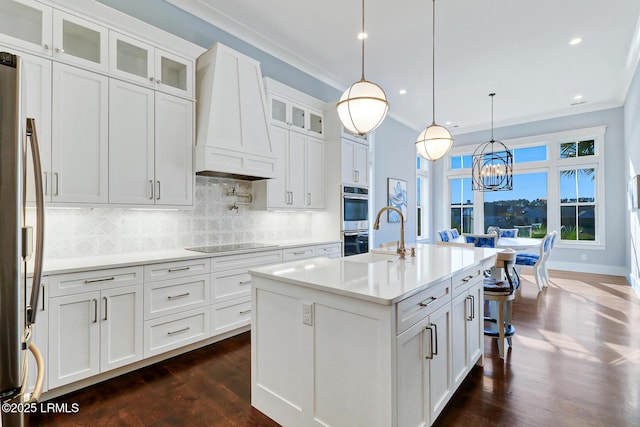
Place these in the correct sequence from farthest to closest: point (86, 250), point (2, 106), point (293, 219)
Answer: point (293, 219) → point (86, 250) → point (2, 106)

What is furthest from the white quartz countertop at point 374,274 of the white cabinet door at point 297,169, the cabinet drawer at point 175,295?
the white cabinet door at point 297,169

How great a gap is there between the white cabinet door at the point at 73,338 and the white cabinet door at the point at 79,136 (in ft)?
2.56

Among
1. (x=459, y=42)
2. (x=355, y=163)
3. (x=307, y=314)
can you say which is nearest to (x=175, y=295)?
(x=307, y=314)

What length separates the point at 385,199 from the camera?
6355 millimetres

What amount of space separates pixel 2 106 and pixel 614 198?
8.50m

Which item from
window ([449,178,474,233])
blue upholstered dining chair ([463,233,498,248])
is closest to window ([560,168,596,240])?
window ([449,178,474,233])

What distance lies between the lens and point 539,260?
Result: 4.93 meters

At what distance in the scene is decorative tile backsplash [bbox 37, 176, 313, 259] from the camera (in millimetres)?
2576

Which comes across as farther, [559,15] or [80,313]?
[559,15]

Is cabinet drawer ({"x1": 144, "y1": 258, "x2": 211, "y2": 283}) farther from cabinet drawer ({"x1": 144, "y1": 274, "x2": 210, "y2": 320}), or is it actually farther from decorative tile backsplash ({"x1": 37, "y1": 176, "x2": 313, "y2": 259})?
decorative tile backsplash ({"x1": 37, "y1": 176, "x2": 313, "y2": 259})

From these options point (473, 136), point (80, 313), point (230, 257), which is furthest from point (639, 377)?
point (473, 136)

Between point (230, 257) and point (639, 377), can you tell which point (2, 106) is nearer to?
point (230, 257)

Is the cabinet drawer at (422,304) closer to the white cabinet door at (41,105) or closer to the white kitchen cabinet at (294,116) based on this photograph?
the white cabinet door at (41,105)

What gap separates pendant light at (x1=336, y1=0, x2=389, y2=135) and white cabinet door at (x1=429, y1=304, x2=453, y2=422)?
4.56 feet
